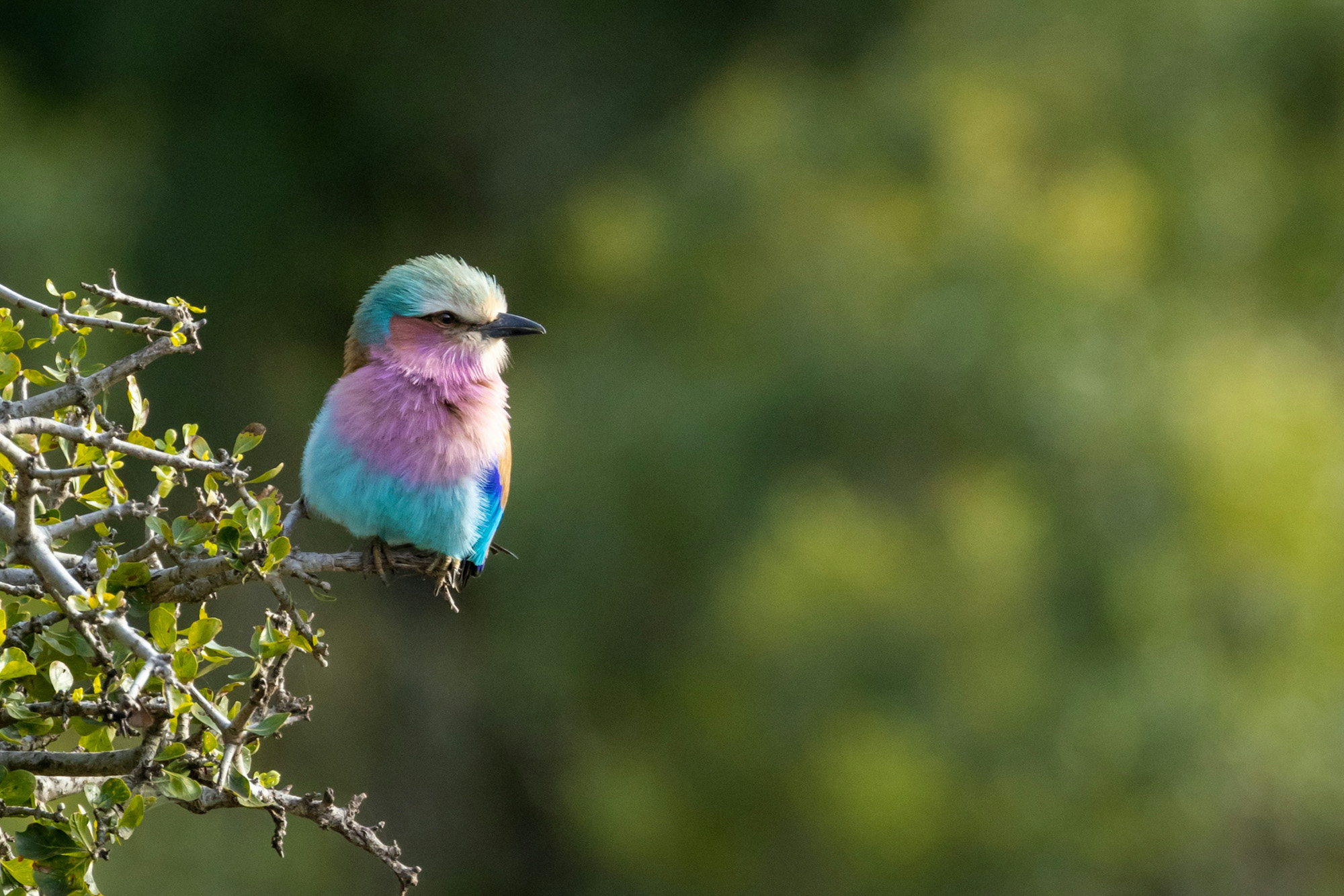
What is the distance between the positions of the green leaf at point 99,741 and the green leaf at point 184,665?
142 millimetres

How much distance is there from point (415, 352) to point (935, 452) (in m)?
3.63

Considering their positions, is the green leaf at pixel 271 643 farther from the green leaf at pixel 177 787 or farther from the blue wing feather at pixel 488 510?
the blue wing feather at pixel 488 510

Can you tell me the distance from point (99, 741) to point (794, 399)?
4.53 m

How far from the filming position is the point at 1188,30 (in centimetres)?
677

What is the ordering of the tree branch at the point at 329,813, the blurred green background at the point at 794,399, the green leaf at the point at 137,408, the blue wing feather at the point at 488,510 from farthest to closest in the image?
the blurred green background at the point at 794,399 → the blue wing feather at the point at 488,510 → the green leaf at the point at 137,408 → the tree branch at the point at 329,813

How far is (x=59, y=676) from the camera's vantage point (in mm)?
1605

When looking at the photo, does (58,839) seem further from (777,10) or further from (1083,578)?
(777,10)

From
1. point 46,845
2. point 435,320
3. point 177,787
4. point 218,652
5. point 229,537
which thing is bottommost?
point 46,845

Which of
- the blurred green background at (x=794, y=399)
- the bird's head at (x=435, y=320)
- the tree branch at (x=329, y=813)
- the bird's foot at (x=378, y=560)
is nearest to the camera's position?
the tree branch at (x=329, y=813)

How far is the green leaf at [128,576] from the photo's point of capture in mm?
1646

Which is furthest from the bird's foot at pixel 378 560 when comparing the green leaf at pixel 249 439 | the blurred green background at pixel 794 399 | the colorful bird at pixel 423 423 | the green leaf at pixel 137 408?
the blurred green background at pixel 794 399

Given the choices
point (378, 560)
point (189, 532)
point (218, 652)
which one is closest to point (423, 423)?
point (378, 560)

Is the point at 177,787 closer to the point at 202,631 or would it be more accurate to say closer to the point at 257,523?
the point at 202,631

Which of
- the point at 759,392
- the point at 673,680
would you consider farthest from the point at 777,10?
the point at 673,680
